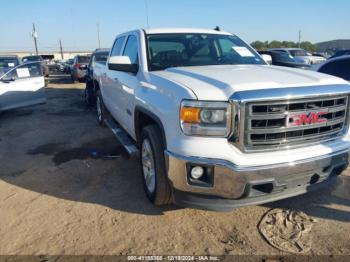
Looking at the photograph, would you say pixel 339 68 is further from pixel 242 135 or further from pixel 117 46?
pixel 117 46

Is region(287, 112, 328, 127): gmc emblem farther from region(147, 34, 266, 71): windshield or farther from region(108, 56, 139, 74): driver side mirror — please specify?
region(108, 56, 139, 74): driver side mirror

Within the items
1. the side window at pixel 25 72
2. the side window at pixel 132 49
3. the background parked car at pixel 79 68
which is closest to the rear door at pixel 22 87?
the side window at pixel 25 72

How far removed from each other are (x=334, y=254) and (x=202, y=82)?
1882 millimetres

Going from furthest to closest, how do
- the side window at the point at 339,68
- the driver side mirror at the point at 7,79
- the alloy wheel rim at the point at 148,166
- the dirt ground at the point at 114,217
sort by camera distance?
the driver side mirror at the point at 7,79, the side window at the point at 339,68, the alloy wheel rim at the point at 148,166, the dirt ground at the point at 114,217

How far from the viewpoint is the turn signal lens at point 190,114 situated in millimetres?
2893

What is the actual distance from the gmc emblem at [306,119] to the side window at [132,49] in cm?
224

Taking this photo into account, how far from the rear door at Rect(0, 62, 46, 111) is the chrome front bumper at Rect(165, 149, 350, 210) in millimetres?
7292

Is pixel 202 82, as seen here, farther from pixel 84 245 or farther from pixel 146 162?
pixel 84 245

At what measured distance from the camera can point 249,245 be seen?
3.10 m

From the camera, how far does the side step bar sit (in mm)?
4401

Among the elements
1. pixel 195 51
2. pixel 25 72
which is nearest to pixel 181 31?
pixel 195 51

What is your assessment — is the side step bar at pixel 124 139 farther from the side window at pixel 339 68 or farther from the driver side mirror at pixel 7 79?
the driver side mirror at pixel 7 79

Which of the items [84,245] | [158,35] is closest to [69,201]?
[84,245]

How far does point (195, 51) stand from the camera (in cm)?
454
